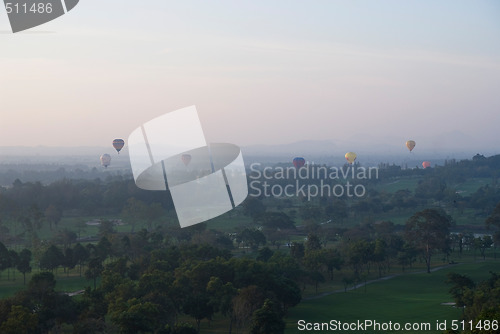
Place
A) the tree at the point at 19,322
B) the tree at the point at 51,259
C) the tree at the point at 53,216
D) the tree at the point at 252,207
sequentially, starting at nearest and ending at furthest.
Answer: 1. the tree at the point at 19,322
2. the tree at the point at 51,259
3. the tree at the point at 53,216
4. the tree at the point at 252,207

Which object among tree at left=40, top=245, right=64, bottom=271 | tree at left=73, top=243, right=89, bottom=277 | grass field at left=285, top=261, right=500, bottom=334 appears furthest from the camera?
tree at left=73, top=243, right=89, bottom=277

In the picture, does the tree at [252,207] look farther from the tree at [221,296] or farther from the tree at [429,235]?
the tree at [221,296]

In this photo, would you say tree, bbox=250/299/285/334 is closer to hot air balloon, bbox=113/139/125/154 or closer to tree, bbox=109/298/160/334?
tree, bbox=109/298/160/334

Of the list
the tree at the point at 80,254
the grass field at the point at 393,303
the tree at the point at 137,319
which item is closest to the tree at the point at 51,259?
the tree at the point at 80,254

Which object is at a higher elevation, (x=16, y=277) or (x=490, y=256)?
(x=16, y=277)

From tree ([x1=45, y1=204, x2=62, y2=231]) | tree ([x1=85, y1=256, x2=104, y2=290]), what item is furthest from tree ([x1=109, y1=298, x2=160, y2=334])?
tree ([x1=45, y1=204, x2=62, y2=231])

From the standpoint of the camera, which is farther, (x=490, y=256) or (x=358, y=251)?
(x=490, y=256)

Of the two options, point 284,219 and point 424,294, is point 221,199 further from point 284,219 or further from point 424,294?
point 424,294

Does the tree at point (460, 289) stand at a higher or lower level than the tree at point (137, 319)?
lower

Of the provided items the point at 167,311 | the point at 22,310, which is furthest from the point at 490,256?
the point at 22,310
